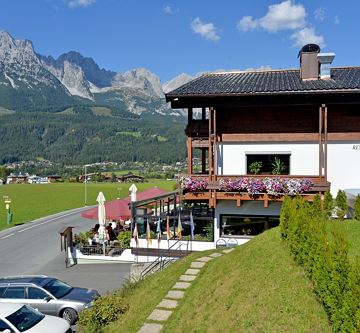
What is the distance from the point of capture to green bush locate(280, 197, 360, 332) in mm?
6355

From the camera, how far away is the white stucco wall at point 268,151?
2148cm

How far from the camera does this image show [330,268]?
742 centimetres

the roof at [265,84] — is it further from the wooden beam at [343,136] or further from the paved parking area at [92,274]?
the paved parking area at [92,274]

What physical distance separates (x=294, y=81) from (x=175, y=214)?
9538 millimetres

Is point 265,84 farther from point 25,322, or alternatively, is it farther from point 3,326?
point 3,326

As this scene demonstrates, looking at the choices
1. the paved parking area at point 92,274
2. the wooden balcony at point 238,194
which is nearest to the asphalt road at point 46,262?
the paved parking area at point 92,274

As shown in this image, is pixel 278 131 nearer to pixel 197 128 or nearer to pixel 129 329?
pixel 197 128

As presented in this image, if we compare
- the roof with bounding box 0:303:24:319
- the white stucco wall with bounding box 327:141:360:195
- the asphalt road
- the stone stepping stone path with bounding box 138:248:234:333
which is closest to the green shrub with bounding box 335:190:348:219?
the white stucco wall with bounding box 327:141:360:195

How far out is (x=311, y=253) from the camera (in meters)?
8.98

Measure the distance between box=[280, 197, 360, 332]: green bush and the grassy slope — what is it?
0.40 metres

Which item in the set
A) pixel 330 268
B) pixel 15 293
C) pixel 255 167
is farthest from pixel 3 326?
pixel 255 167

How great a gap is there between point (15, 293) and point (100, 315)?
5.19 m

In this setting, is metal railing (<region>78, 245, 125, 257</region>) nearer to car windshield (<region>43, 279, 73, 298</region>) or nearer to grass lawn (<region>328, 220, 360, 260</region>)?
car windshield (<region>43, 279, 73, 298</region>)

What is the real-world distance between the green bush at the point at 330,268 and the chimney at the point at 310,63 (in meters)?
13.8
